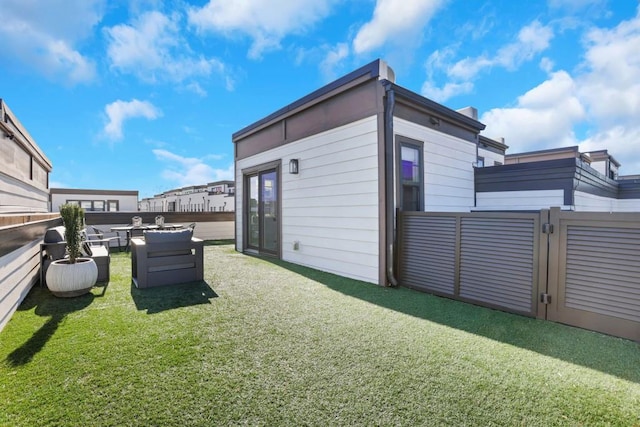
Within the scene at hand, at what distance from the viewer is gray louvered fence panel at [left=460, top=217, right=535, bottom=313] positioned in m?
3.34

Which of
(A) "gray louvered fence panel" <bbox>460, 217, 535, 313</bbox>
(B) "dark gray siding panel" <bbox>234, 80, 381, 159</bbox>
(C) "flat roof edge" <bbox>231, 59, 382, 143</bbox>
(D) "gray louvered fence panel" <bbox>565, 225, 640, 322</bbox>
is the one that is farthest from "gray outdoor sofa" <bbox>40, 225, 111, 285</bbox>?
(D) "gray louvered fence panel" <bbox>565, 225, 640, 322</bbox>

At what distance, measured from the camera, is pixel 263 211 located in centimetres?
743

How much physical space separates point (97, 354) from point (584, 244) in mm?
4664

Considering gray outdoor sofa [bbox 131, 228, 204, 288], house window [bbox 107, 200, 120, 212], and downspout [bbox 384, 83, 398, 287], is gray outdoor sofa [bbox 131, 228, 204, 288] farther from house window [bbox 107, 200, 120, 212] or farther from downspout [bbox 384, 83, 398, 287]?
house window [bbox 107, 200, 120, 212]

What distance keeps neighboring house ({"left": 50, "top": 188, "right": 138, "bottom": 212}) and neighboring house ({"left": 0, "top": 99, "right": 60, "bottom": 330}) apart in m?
14.1

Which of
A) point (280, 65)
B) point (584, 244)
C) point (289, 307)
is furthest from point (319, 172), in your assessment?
point (280, 65)

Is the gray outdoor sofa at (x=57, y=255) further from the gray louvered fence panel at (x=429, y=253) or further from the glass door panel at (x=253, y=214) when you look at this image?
the gray louvered fence panel at (x=429, y=253)

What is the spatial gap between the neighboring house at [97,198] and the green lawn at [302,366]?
1826cm

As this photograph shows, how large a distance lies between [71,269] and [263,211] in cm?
426

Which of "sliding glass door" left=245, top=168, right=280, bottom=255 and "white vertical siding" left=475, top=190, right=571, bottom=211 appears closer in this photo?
"white vertical siding" left=475, top=190, right=571, bottom=211

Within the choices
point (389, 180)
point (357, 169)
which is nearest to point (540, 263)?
point (389, 180)

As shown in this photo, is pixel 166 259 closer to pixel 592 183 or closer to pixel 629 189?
pixel 592 183

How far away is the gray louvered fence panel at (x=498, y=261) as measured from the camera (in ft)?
11.0

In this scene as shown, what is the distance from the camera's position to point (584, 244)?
2945 millimetres
